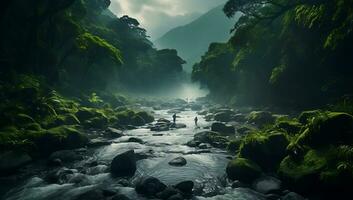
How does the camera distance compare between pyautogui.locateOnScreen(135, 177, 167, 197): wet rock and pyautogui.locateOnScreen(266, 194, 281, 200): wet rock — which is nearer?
pyautogui.locateOnScreen(266, 194, 281, 200): wet rock

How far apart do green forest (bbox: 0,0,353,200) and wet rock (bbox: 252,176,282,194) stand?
1.8 inches

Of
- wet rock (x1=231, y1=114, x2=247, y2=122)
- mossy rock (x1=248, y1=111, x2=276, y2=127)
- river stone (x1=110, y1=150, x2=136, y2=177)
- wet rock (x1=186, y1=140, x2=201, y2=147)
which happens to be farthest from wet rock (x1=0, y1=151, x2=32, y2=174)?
wet rock (x1=231, y1=114, x2=247, y2=122)

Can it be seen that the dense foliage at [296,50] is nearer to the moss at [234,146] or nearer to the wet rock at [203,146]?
the moss at [234,146]

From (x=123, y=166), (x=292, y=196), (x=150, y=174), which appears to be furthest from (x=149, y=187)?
(x=292, y=196)

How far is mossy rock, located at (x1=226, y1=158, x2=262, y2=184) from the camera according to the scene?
14.8 meters

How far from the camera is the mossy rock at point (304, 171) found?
40.9 feet

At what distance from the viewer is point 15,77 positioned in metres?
29.8

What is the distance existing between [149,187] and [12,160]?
7768mm

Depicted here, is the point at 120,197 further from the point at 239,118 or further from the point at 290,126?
the point at 239,118

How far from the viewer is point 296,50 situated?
38.8 m

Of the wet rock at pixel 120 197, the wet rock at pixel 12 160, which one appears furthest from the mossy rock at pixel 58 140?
the wet rock at pixel 120 197

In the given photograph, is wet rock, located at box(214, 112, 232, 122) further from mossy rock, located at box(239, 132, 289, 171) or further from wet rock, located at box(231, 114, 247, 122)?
mossy rock, located at box(239, 132, 289, 171)

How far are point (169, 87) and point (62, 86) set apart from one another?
250 feet

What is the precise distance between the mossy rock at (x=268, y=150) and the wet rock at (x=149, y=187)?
549 centimetres
